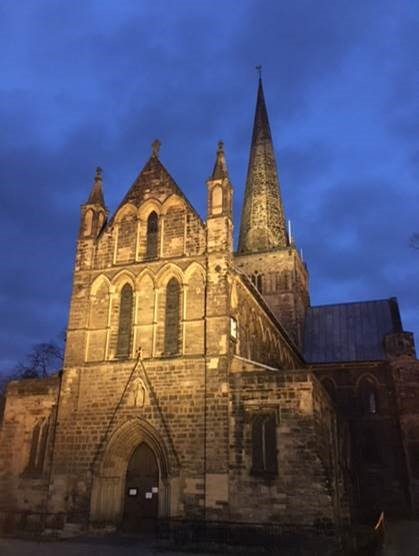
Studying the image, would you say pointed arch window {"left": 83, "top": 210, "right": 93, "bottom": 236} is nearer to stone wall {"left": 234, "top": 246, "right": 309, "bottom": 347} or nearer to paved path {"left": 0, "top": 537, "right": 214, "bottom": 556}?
paved path {"left": 0, "top": 537, "right": 214, "bottom": 556}

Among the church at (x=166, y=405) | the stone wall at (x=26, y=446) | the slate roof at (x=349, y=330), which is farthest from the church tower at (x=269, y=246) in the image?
the stone wall at (x=26, y=446)

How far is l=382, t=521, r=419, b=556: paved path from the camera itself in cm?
1652

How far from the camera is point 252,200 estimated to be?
45750 millimetres

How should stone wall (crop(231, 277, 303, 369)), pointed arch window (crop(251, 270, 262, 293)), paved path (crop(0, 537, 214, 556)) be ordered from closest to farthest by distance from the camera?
paved path (crop(0, 537, 214, 556)) → stone wall (crop(231, 277, 303, 369)) → pointed arch window (crop(251, 270, 262, 293))

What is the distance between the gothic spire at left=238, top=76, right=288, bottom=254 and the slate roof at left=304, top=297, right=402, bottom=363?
23.3ft

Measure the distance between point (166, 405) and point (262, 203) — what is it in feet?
95.3

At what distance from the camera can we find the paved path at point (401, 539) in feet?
54.2

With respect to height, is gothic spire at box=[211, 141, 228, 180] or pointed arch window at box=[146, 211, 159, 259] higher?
gothic spire at box=[211, 141, 228, 180]

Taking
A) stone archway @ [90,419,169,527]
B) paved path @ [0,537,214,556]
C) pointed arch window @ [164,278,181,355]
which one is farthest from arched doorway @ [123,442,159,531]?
pointed arch window @ [164,278,181,355]

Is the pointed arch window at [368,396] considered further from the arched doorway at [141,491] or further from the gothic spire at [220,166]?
the gothic spire at [220,166]

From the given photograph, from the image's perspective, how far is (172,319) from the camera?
20.7m

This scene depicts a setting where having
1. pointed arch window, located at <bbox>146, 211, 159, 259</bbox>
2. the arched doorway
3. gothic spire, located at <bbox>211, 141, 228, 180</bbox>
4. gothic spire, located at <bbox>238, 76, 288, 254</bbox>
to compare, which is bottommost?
the arched doorway

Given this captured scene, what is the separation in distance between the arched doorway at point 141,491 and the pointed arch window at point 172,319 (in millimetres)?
3873

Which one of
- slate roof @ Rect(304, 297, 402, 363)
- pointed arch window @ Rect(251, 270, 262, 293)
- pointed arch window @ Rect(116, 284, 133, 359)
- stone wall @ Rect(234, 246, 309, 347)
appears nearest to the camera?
pointed arch window @ Rect(116, 284, 133, 359)
